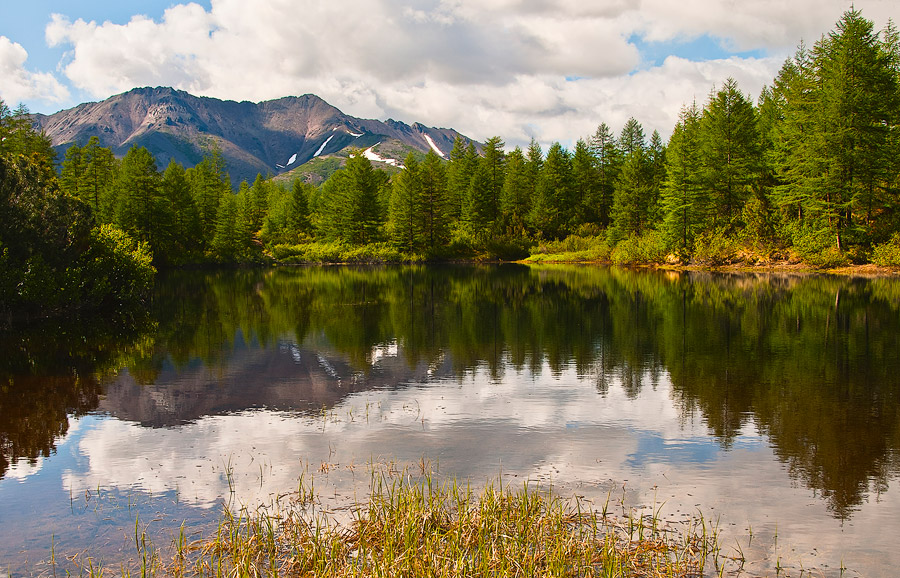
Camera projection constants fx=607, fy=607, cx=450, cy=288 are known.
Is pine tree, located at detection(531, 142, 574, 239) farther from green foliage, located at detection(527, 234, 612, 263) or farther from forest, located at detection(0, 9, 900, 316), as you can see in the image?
green foliage, located at detection(527, 234, 612, 263)

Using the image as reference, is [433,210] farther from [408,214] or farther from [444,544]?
[444,544]

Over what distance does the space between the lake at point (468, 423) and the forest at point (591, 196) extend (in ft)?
46.5

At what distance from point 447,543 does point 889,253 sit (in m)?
58.2

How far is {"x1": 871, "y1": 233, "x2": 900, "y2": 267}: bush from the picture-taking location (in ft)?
168

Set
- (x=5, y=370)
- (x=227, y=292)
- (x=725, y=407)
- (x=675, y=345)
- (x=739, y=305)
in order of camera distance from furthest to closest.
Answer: (x=227, y=292) < (x=739, y=305) < (x=675, y=345) < (x=5, y=370) < (x=725, y=407)

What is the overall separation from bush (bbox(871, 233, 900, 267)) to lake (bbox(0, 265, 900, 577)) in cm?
2828

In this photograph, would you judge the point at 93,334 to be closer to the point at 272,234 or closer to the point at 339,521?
the point at 339,521

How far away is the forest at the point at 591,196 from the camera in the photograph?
179 ft

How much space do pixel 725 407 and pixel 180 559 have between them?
12552 millimetres

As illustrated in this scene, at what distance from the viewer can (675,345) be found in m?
23.4

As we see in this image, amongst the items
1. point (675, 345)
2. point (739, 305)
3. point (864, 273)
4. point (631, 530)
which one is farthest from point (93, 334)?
point (864, 273)

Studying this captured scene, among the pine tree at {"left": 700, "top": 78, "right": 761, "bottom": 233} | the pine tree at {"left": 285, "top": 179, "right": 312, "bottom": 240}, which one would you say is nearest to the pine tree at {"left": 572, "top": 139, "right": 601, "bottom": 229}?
the pine tree at {"left": 700, "top": 78, "right": 761, "bottom": 233}

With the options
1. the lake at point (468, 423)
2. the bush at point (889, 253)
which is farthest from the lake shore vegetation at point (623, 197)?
the lake at point (468, 423)

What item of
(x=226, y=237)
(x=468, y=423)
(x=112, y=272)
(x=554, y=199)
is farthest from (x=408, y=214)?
(x=468, y=423)
